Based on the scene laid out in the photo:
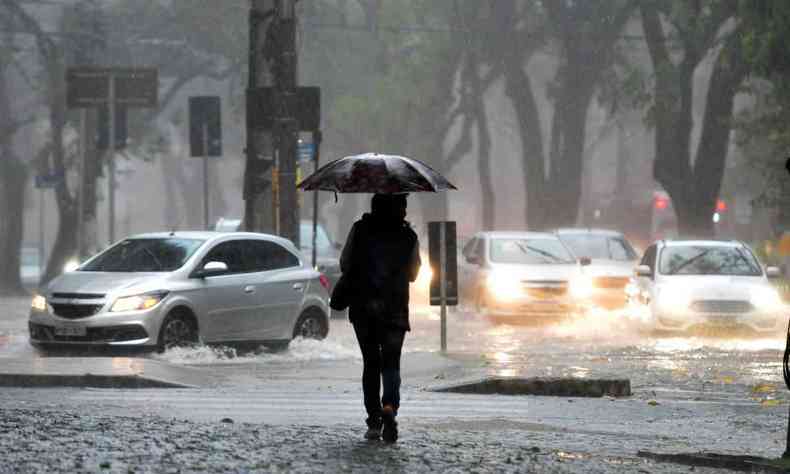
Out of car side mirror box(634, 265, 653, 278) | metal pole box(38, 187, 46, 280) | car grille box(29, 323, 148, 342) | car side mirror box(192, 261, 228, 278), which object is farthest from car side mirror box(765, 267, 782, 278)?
metal pole box(38, 187, 46, 280)

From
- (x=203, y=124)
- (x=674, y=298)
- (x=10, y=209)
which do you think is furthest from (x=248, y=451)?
(x=10, y=209)

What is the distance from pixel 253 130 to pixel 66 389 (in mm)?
9250

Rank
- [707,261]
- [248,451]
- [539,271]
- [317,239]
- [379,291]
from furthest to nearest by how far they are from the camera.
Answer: [317,239]
[539,271]
[707,261]
[379,291]
[248,451]

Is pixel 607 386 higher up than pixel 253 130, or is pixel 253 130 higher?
pixel 253 130

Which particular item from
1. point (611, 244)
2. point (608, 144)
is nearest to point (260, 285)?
point (611, 244)

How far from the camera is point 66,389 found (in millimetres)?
17484

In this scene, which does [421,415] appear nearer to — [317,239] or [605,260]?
[317,239]

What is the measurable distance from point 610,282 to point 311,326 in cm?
1208

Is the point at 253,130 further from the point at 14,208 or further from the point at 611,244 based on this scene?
the point at 14,208

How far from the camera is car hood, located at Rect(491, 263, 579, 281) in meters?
32.5

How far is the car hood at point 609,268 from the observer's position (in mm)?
34875

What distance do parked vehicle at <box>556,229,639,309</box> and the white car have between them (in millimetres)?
4961

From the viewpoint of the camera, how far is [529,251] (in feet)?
111

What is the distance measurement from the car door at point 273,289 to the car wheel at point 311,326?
302 millimetres
